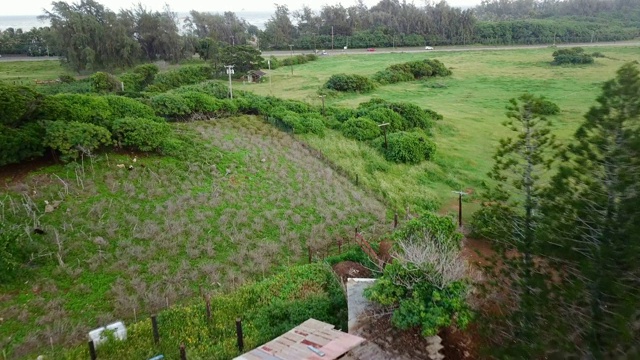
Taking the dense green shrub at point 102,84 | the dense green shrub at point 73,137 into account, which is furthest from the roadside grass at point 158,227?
the dense green shrub at point 102,84

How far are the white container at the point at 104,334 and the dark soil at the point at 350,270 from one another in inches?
181

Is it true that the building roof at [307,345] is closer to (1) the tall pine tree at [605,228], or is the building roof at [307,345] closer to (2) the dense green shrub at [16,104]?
(1) the tall pine tree at [605,228]

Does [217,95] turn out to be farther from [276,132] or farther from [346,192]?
[346,192]

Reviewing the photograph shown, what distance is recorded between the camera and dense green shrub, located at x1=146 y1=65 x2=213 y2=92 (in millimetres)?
33312

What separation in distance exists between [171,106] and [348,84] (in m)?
15.6

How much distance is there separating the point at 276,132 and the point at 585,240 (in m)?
17.2

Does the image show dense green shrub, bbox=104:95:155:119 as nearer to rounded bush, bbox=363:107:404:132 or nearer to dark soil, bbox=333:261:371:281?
rounded bush, bbox=363:107:404:132

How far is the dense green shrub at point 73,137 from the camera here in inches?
595

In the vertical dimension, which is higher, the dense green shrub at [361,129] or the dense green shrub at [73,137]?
the dense green shrub at [73,137]

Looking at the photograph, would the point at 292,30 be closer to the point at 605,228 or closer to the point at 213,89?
the point at 213,89

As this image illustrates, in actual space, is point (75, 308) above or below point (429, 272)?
below

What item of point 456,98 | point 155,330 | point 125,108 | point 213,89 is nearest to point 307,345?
point 155,330

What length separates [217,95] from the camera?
27.8 meters

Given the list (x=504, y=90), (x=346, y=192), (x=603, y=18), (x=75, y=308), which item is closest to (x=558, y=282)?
(x=75, y=308)
